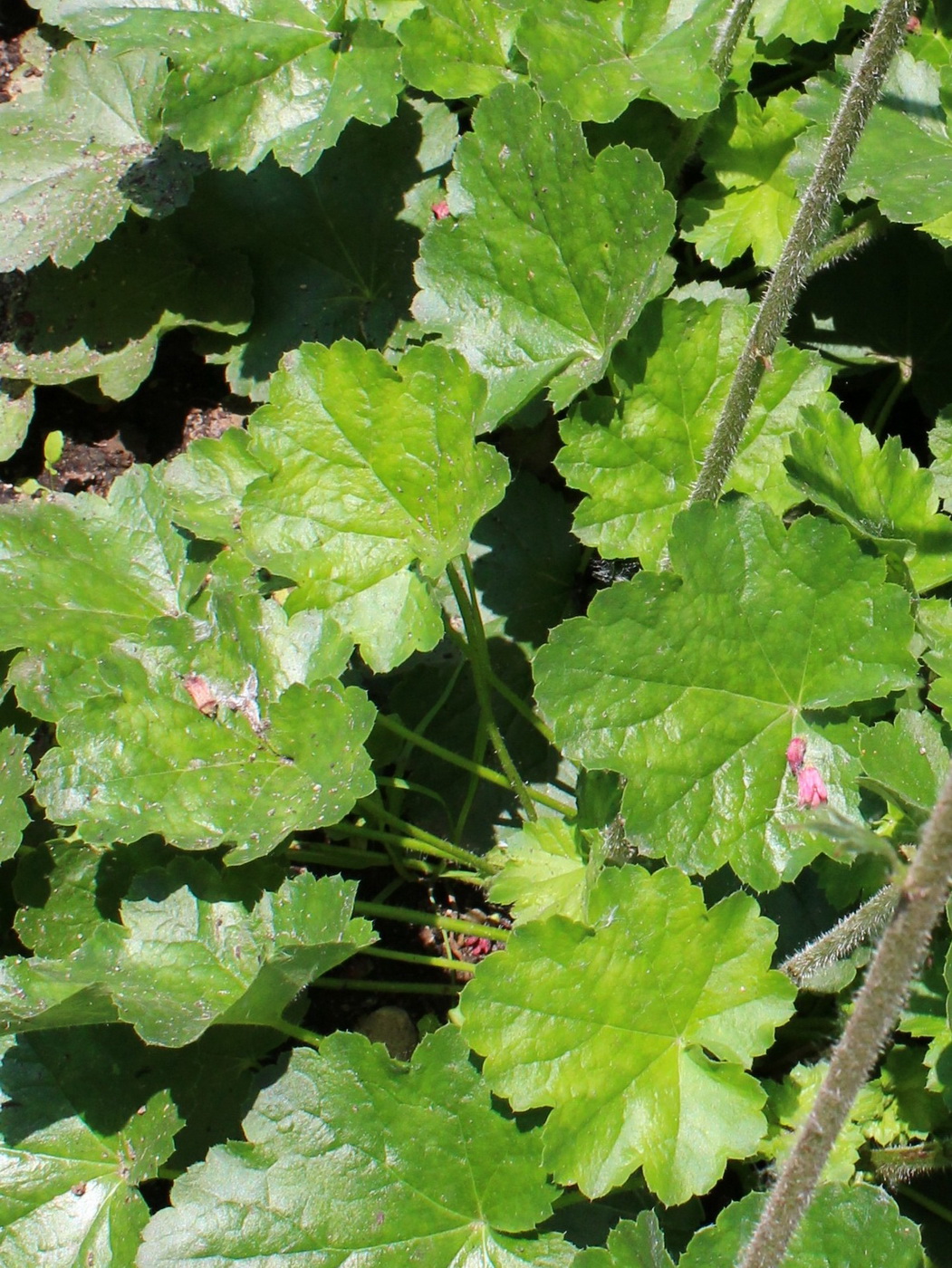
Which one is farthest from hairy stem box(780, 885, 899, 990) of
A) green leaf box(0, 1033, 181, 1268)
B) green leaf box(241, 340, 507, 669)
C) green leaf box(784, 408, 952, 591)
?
green leaf box(0, 1033, 181, 1268)

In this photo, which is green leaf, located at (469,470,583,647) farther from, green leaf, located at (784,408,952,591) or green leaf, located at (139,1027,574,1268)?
green leaf, located at (139,1027,574,1268)

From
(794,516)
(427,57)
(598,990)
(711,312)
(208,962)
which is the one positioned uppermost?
(427,57)

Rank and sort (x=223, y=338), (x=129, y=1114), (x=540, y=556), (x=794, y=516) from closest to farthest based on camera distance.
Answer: (x=129, y=1114) < (x=794, y=516) < (x=540, y=556) < (x=223, y=338)

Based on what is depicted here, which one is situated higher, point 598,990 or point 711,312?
point 711,312

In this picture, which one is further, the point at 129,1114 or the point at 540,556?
the point at 540,556

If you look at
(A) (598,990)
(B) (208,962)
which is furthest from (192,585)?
(A) (598,990)

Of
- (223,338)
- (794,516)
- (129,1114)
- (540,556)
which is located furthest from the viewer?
(223,338)

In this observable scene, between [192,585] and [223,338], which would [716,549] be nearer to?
[192,585]
